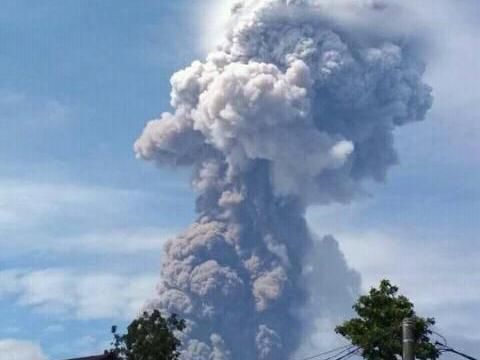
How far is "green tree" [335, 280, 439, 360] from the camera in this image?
6462 centimetres

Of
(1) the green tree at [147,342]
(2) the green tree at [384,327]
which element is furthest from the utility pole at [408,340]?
(1) the green tree at [147,342]

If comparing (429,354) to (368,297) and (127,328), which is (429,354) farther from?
(127,328)

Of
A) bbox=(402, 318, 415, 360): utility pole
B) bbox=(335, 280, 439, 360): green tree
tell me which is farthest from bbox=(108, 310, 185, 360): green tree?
bbox=(402, 318, 415, 360): utility pole

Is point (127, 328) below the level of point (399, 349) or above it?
above

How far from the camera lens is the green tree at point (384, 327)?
2544 inches

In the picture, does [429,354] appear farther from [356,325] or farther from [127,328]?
[127,328]

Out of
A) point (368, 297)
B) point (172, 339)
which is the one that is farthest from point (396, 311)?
point (172, 339)

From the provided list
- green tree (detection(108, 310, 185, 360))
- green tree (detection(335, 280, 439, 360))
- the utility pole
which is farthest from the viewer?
green tree (detection(108, 310, 185, 360))

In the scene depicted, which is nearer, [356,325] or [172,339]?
[356,325]

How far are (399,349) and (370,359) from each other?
1.86 meters

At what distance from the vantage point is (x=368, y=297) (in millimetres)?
66500

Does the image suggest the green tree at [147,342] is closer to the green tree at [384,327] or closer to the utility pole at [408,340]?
the green tree at [384,327]

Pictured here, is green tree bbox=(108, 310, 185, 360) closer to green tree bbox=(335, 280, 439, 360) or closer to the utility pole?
green tree bbox=(335, 280, 439, 360)

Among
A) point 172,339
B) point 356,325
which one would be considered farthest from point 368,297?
point 172,339
